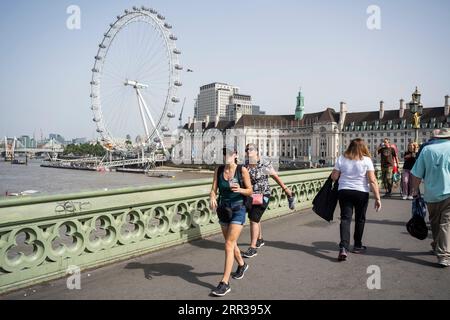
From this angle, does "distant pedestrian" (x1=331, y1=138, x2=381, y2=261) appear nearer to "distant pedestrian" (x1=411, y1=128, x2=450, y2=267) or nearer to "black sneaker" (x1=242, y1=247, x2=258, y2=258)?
"distant pedestrian" (x1=411, y1=128, x2=450, y2=267)

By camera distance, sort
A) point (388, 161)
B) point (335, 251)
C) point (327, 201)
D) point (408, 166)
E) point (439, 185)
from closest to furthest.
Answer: point (439, 185) → point (335, 251) → point (327, 201) → point (408, 166) → point (388, 161)

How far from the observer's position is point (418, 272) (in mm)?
5434

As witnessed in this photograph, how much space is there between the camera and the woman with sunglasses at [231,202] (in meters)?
4.81

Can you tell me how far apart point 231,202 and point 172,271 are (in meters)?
1.40

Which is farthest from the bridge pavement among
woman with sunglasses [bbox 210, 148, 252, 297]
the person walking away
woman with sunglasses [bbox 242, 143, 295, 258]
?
the person walking away

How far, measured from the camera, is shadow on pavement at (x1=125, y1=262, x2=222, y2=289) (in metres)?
5.10

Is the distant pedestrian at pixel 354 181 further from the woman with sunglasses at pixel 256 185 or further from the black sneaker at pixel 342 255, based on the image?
the woman with sunglasses at pixel 256 185

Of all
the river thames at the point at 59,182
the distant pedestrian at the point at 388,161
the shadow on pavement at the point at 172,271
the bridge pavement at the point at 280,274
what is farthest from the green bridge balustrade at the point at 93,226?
the river thames at the point at 59,182

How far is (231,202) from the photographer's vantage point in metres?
4.93

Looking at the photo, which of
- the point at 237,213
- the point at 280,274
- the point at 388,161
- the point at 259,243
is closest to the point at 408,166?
the point at 388,161

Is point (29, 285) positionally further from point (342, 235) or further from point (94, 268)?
point (342, 235)

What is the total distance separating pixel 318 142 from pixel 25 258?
148176 millimetres

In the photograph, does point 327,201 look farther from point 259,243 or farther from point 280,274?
point 280,274
